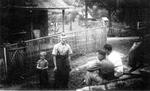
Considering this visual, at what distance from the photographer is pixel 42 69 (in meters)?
5.17

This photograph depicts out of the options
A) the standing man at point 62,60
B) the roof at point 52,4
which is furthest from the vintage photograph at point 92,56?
the roof at point 52,4

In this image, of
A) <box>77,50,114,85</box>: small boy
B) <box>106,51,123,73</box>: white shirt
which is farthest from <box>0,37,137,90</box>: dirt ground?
<box>77,50,114,85</box>: small boy

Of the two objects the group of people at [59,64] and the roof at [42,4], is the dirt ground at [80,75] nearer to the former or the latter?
the group of people at [59,64]

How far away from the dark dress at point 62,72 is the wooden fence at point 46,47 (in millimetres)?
801

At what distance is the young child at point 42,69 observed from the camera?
512cm

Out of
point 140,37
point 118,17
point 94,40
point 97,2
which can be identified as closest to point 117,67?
point 140,37

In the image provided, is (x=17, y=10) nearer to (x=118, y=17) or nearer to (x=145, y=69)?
(x=118, y=17)

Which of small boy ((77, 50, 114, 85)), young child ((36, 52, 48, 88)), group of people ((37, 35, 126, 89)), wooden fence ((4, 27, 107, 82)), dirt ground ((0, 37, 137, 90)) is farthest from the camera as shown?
wooden fence ((4, 27, 107, 82))

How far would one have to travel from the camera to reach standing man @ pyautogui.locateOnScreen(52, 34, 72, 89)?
5133 millimetres

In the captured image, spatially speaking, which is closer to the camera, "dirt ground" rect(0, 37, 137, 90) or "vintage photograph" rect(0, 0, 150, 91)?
"vintage photograph" rect(0, 0, 150, 91)

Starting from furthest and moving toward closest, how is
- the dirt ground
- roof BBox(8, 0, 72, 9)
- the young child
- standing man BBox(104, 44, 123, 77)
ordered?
roof BBox(8, 0, 72, 9) < the young child < the dirt ground < standing man BBox(104, 44, 123, 77)

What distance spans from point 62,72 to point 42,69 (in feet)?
1.83

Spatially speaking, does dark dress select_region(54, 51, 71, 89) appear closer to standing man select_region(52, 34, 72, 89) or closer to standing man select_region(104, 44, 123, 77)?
standing man select_region(52, 34, 72, 89)

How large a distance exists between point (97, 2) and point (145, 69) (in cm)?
202
